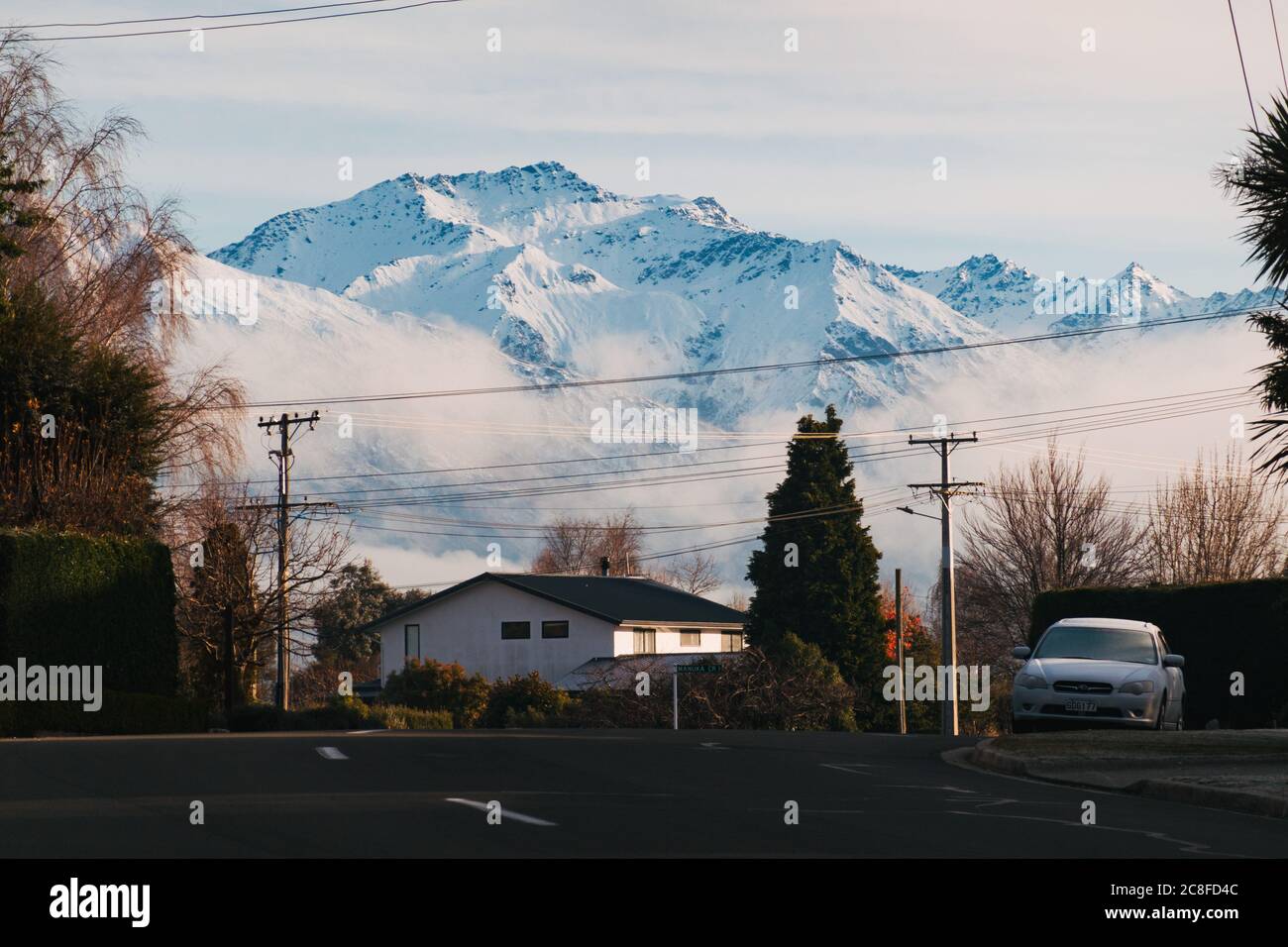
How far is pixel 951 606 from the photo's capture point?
48469mm

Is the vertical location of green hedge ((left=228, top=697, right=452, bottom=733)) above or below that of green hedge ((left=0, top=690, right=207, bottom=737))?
below

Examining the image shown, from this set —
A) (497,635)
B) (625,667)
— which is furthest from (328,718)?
(497,635)

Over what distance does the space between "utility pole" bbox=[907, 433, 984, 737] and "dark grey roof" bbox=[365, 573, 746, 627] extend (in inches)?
640

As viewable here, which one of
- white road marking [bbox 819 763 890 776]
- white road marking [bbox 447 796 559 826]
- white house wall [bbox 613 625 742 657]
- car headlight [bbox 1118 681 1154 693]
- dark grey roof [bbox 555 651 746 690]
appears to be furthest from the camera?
white house wall [bbox 613 625 742 657]

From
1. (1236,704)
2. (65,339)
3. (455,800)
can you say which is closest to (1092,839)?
(455,800)

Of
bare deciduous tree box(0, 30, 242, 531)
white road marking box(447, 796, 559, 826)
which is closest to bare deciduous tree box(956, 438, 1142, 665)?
bare deciduous tree box(0, 30, 242, 531)

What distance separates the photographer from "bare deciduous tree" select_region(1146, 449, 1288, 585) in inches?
2231

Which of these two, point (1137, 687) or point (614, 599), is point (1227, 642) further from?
point (614, 599)

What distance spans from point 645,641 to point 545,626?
14.1ft

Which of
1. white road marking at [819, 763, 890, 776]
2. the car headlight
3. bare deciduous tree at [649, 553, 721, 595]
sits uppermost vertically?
bare deciduous tree at [649, 553, 721, 595]

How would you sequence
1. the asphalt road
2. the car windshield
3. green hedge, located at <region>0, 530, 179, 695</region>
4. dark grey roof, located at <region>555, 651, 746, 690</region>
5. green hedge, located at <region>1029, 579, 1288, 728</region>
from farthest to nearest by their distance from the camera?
dark grey roof, located at <region>555, 651, 746, 690</region>
green hedge, located at <region>1029, 579, 1288, 728</region>
green hedge, located at <region>0, 530, 179, 695</region>
the car windshield
the asphalt road

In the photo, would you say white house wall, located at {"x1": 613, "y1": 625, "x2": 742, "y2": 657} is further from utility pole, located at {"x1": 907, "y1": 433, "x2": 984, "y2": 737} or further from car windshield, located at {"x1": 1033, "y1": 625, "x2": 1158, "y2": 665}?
car windshield, located at {"x1": 1033, "y1": 625, "x2": 1158, "y2": 665}
